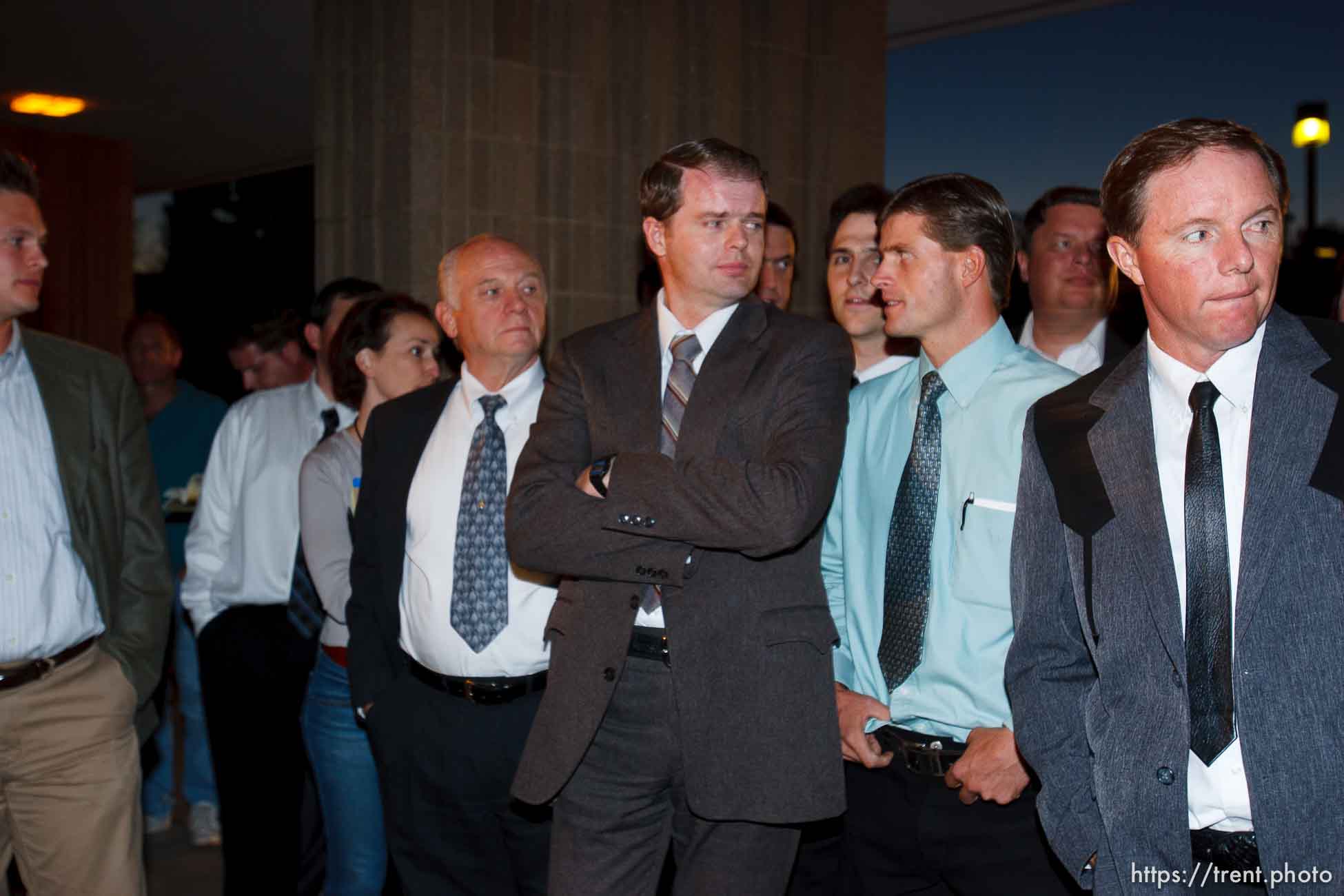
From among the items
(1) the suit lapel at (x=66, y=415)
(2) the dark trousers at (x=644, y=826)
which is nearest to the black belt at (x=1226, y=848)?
(2) the dark trousers at (x=644, y=826)

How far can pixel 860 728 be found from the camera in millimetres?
2404

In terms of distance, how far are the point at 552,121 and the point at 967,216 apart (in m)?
3.90

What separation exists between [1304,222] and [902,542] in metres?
9.06

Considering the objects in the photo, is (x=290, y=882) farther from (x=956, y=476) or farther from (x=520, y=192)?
(x=520, y=192)

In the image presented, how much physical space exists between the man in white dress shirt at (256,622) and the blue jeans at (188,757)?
1.14 m

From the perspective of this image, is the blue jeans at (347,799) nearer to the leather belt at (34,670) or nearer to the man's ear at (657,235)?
the leather belt at (34,670)

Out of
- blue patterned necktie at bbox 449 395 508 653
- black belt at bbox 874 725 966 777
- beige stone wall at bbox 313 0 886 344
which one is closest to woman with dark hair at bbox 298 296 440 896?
blue patterned necktie at bbox 449 395 508 653

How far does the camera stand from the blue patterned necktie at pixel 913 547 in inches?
92.4

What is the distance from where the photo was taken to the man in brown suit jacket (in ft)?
7.31

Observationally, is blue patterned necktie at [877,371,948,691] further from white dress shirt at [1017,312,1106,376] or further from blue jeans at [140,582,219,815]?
blue jeans at [140,582,219,815]

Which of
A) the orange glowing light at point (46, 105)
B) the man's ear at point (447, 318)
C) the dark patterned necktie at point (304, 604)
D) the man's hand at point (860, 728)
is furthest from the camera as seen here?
the orange glowing light at point (46, 105)

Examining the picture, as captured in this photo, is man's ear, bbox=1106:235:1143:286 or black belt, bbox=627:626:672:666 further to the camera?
black belt, bbox=627:626:672:666

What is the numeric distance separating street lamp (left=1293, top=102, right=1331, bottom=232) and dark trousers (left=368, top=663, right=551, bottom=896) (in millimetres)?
8445

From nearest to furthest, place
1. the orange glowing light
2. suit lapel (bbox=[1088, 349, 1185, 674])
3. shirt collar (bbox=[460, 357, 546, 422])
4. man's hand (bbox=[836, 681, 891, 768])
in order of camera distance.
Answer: suit lapel (bbox=[1088, 349, 1185, 674]) < man's hand (bbox=[836, 681, 891, 768]) < shirt collar (bbox=[460, 357, 546, 422]) < the orange glowing light
